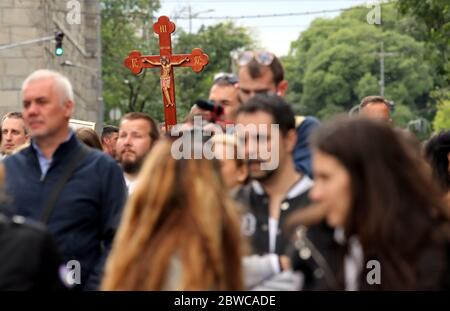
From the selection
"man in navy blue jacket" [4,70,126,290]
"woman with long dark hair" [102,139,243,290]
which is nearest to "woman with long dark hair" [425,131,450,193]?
"man in navy blue jacket" [4,70,126,290]

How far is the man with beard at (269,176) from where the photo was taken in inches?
277

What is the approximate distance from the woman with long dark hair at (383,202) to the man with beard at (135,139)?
16.2 ft

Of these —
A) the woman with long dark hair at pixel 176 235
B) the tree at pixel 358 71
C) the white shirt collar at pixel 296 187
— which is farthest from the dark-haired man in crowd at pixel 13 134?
the tree at pixel 358 71

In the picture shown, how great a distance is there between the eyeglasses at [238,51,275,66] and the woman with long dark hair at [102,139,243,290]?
97.9 inches

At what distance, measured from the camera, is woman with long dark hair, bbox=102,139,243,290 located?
552 cm

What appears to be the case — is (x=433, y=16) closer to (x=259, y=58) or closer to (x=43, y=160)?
(x=259, y=58)

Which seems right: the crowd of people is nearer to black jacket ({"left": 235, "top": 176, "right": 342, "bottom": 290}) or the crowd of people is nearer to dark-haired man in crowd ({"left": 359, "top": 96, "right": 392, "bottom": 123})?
black jacket ({"left": 235, "top": 176, "right": 342, "bottom": 290})

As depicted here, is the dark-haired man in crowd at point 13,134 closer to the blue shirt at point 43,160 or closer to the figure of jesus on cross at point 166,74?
the figure of jesus on cross at point 166,74

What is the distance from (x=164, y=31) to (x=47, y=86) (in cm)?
504

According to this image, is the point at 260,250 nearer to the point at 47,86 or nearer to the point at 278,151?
the point at 278,151

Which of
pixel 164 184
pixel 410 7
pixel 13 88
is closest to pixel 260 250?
pixel 164 184

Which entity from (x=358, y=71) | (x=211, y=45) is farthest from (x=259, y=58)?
(x=358, y=71)

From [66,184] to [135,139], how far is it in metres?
2.17

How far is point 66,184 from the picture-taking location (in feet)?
27.0
